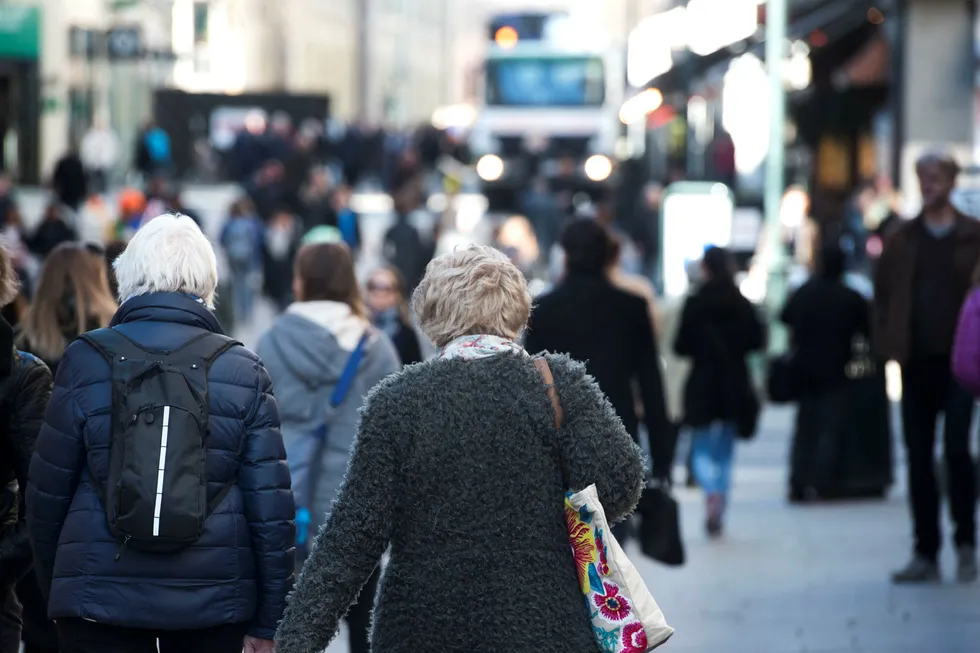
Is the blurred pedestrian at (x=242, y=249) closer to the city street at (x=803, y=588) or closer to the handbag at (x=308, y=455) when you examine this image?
the city street at (x=803, y=588)

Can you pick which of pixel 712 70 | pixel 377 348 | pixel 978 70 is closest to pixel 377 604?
pixel 377 348

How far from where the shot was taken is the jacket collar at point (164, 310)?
435cm

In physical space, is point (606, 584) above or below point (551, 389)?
below

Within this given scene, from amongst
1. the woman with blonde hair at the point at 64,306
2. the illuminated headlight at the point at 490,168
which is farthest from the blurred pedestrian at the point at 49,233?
the illuminated headlight at the point at 490,168

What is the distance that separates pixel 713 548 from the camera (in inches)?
408

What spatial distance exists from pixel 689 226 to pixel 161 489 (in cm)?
1655

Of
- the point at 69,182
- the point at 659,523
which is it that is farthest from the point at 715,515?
the point at 69,182

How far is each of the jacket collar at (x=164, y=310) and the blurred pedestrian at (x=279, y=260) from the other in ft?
66.1

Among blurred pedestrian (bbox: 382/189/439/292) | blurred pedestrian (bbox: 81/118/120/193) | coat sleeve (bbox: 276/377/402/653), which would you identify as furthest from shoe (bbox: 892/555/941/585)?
blurred pedestrian (bbox: 81/118/120/193)

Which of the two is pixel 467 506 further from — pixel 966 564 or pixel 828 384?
pixel 828 384

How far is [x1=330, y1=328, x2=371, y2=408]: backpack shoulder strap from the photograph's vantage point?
6418 millimetres

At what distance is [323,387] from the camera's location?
255 inches

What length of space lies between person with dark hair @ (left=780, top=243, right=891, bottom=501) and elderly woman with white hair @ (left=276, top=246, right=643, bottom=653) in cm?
793

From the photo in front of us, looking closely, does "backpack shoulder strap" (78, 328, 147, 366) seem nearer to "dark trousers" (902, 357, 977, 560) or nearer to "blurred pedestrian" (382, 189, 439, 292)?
"dark trousers" (902, 357, 977, 560)
